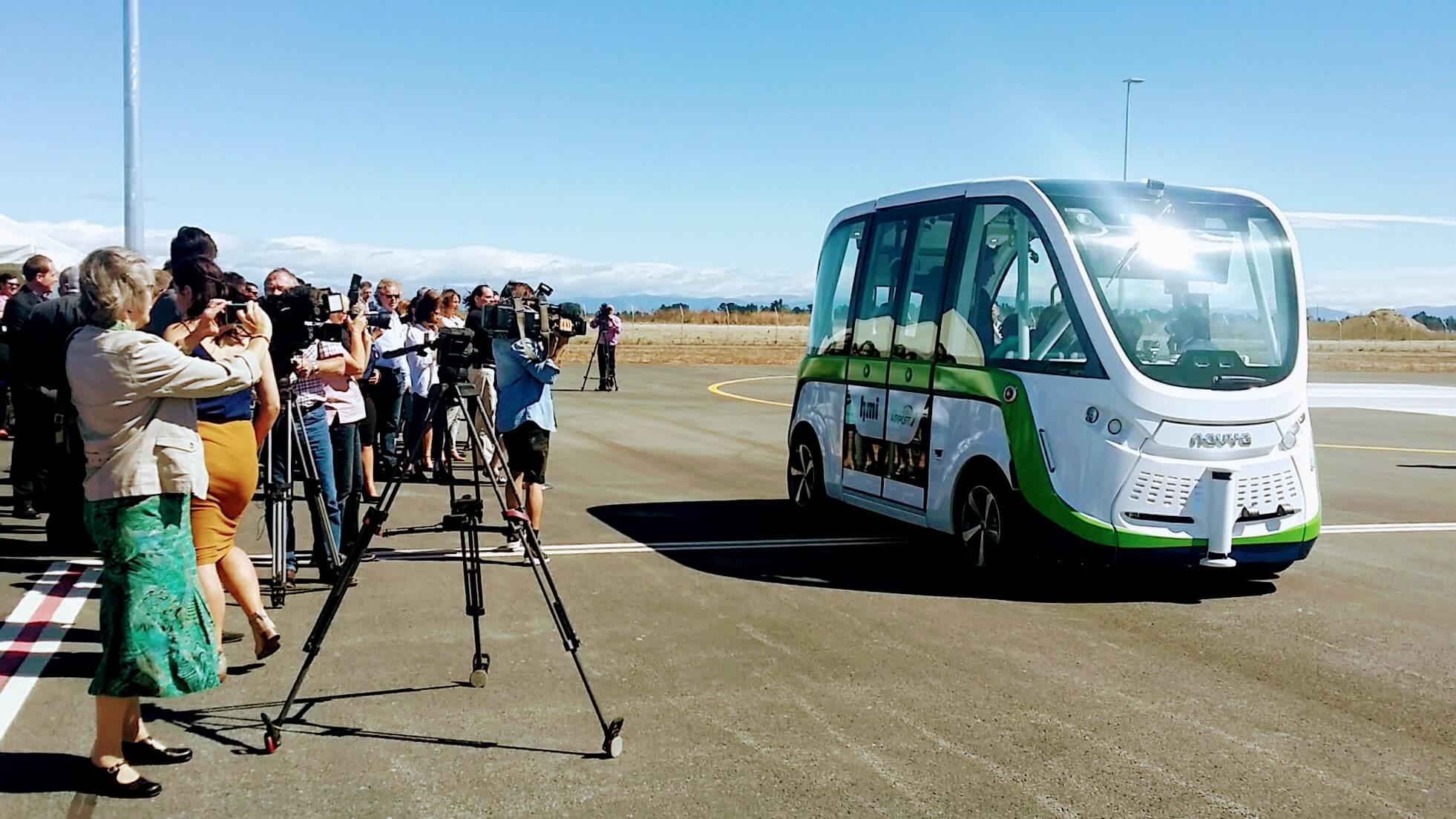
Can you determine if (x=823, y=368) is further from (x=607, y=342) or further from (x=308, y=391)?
(x=607, y=342)

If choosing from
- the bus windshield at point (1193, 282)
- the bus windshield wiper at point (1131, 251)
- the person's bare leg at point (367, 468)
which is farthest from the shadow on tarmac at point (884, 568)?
the person's bare leg at point (367, 468)

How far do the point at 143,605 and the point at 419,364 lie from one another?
8.84 meters

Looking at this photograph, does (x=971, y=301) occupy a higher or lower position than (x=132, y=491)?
higher

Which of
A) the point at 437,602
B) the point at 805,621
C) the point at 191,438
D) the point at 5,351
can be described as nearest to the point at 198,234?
the point at 191,438

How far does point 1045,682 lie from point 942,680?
0.50 m

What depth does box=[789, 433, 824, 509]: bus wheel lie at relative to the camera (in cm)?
1097

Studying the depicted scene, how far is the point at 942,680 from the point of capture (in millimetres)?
6250

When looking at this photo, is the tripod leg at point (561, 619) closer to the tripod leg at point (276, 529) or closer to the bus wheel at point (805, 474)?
the tripod leg at point (276, 529)

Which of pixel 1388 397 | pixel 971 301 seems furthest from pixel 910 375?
pixel 1388 397

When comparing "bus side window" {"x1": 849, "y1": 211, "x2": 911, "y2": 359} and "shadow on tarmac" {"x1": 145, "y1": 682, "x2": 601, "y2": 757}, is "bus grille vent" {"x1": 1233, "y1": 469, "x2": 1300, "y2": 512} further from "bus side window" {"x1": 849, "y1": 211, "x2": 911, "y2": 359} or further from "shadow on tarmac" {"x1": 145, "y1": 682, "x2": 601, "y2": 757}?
"shadow on tarmac" {"x1": 145, "y1": 682, "x2": 601, "y2": 757}

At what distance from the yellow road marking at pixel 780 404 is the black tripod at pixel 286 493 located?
14.7 metres

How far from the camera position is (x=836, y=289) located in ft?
35.7

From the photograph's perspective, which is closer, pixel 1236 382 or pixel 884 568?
pixel 1236 382

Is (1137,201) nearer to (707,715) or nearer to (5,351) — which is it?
(707,715)
